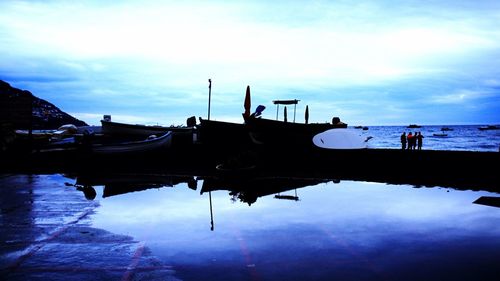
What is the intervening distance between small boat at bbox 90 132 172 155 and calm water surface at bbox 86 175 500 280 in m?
13.4

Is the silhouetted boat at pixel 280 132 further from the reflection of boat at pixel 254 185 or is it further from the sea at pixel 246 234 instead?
the sea at pixel 246 234

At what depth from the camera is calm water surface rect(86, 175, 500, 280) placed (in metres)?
6.45

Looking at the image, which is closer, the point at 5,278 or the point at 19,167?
the point at 5,278

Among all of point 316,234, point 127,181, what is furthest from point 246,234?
point 127,181

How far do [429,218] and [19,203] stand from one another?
42.5ft

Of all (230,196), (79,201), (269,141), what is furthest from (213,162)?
(79,201)

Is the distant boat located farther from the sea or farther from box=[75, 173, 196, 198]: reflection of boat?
the sea

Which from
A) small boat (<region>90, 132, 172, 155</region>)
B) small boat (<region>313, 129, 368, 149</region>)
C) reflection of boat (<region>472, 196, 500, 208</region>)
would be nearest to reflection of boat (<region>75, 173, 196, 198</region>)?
small boat (<region>90, 132, 172, 155</region>)

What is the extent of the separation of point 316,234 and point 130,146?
22.6 metres

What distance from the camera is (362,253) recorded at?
736 centimetres

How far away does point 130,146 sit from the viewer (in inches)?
1122

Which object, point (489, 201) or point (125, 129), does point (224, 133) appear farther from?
point (125, 129)

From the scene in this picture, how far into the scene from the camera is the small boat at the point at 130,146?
26.6 m

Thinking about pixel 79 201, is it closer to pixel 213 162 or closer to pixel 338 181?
pixel 338 181
